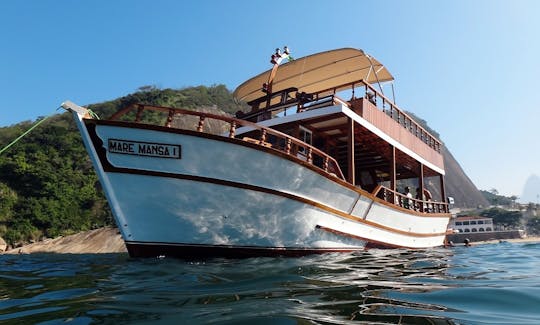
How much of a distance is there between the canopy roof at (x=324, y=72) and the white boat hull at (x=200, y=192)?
5674mm

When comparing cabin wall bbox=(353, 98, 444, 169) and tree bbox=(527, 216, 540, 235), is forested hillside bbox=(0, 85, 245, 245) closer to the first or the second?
cabin wall bbox=(353, 98, 444, 169)

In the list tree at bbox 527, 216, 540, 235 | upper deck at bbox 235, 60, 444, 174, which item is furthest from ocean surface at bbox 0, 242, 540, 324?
tree at bbox 527, 216, 540, 235

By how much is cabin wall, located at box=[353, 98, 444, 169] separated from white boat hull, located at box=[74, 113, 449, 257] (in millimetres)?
3296

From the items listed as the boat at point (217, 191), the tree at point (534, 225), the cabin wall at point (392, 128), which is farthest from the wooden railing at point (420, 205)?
the tree at point (534, 225)

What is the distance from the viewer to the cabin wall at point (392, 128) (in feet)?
29.6

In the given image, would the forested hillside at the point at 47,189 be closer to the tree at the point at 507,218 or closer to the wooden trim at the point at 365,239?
the wooden trim at the point at 365,239

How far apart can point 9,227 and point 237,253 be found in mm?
32931

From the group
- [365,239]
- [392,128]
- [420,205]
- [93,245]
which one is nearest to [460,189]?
[420,205]

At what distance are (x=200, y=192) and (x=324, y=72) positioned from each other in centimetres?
768

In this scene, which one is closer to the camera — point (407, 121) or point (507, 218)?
point (407, 121)

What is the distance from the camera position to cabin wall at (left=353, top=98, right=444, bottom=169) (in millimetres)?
9016

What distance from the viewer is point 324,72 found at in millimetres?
11766

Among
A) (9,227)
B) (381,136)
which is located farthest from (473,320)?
(9,227)

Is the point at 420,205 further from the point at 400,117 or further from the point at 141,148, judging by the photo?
the point at 141,148
